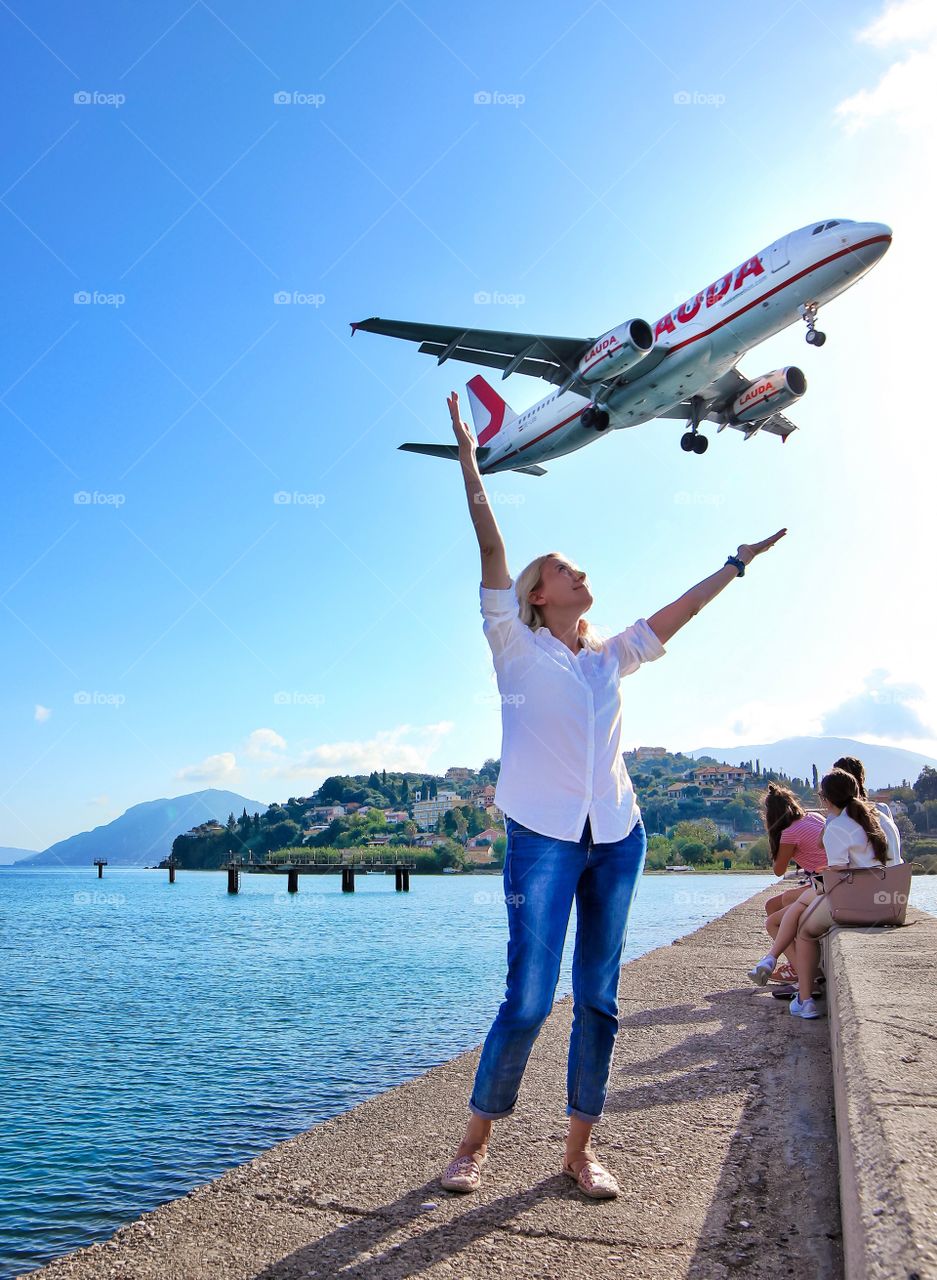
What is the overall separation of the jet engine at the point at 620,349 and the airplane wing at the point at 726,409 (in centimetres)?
393

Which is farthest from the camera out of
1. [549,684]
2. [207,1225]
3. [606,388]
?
[606,388]

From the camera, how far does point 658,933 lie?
Answer: 25000mm

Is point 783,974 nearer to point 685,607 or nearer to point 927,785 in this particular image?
point 685,607

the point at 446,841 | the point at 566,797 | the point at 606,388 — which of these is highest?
the point at 606,388

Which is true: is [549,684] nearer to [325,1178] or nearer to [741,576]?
[741,576]

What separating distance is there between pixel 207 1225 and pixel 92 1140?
613 cm

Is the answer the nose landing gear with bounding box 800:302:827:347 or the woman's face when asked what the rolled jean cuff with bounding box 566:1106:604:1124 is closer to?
the woman's face

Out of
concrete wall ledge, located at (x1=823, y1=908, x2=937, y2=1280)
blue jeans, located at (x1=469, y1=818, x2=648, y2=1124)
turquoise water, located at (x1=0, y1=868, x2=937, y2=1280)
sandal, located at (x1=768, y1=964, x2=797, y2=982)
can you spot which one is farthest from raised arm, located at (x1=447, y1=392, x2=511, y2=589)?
sandal, located at (x1=768, y1=964, x2=797, y2=982)

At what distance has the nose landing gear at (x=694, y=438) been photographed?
90.8ft

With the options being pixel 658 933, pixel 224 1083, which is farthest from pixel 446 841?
pixel 224 1083

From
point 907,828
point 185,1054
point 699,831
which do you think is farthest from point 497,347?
point 699,831

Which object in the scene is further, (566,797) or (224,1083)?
(224,1083)

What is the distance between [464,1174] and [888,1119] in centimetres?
134

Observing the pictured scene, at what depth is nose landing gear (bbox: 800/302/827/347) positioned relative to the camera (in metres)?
19.5
